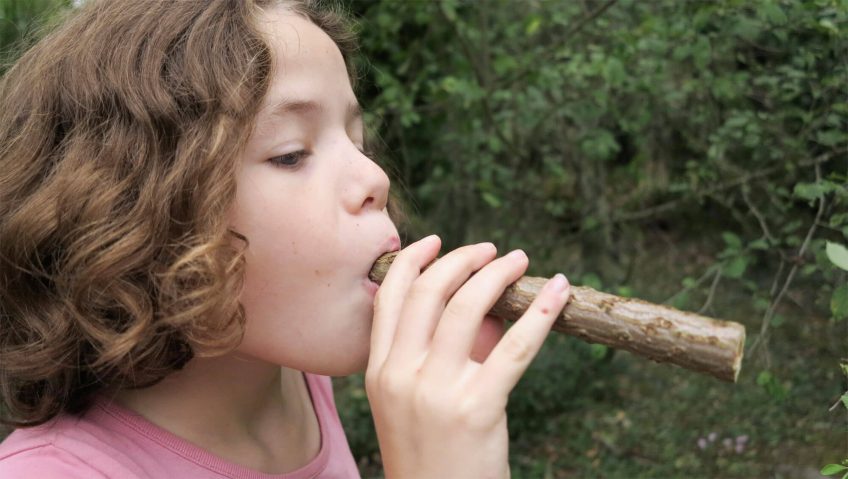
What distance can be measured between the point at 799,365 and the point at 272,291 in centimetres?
306

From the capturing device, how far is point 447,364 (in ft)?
3.73

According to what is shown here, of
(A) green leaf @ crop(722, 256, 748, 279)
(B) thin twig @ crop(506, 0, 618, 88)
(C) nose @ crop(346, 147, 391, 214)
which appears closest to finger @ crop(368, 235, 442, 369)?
(C) nose @ crop(346, 147, 391, 214)

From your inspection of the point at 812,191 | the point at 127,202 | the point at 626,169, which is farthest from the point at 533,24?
the point at 127,202

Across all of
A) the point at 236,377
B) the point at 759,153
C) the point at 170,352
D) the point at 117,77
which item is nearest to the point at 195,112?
the point at 117,77

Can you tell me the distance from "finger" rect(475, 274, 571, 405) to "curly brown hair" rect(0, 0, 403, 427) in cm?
43

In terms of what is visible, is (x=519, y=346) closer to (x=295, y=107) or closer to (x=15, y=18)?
(x=295, y=107)

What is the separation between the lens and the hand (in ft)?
3.66

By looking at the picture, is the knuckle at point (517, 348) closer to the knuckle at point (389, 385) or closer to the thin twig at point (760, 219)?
the knuckle at point (389, 385)

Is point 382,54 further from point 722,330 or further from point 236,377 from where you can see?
point 722,330

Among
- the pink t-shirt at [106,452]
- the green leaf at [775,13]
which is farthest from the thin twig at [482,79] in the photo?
the pink t-shirt at [106,452]

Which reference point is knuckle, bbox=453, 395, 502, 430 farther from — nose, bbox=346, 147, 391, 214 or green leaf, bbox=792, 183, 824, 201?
green leaf, bbox=792, 183, 824, 201

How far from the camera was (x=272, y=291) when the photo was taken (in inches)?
49.9

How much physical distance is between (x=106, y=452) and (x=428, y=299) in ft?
2.03

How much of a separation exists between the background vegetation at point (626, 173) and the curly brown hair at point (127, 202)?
1.11 m
